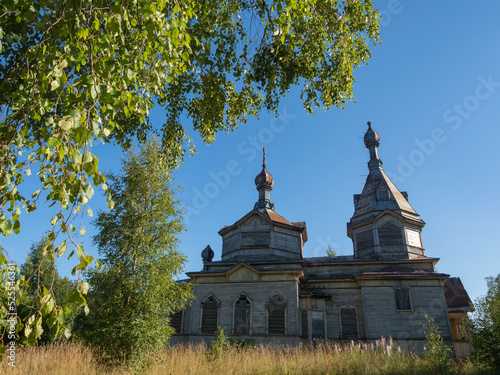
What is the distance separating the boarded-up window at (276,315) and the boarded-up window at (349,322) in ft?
12.3

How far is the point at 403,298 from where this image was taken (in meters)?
19.7

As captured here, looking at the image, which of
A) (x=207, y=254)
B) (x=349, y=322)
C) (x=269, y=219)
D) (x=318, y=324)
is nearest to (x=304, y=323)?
(x=318, y=324)

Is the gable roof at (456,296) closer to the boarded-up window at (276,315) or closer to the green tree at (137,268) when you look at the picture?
the boarded-up window at (276,315)

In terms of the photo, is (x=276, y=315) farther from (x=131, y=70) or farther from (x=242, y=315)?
(x=131, y=70)

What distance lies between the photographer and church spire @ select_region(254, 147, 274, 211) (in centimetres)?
2719

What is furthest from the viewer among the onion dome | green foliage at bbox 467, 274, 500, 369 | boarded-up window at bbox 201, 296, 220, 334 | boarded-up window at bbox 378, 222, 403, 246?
the onion dome

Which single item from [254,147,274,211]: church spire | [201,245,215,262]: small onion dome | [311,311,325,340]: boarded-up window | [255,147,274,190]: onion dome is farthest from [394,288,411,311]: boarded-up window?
[201,245,215,262]: small onion dome

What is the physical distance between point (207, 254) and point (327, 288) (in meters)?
9.44

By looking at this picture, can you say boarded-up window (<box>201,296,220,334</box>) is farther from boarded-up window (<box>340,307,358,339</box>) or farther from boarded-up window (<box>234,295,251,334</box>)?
boarded-up window (<box>340,307,358,339</box>)

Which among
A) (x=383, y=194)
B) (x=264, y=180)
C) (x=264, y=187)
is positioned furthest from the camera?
(x=264, y=180)

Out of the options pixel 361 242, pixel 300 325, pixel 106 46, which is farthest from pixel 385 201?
pixel 106 46

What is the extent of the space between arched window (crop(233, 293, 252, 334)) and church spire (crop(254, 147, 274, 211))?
832 centimetres

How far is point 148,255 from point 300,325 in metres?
12.0

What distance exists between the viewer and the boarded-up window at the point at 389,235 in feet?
75.4
